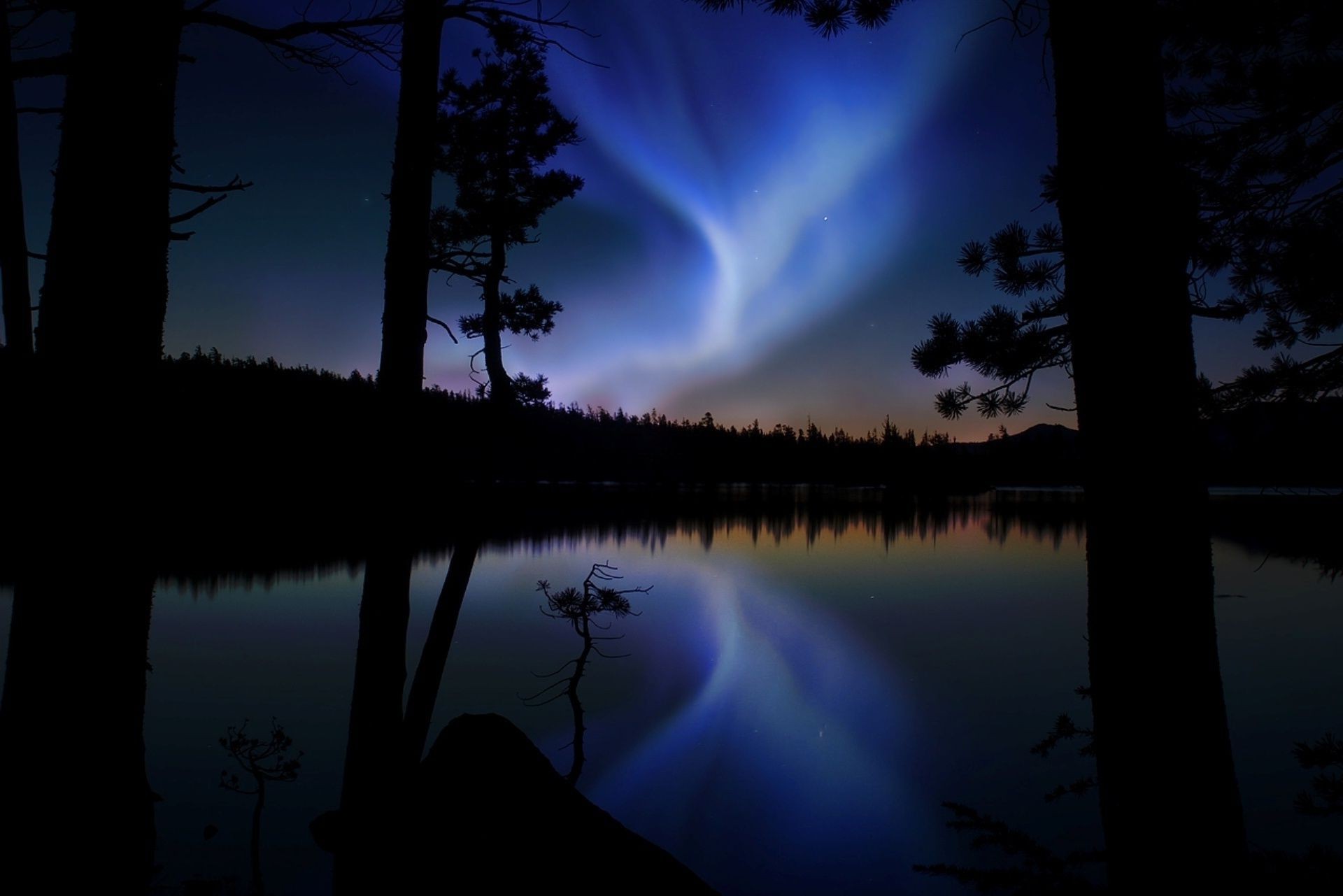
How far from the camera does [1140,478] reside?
2.41 m

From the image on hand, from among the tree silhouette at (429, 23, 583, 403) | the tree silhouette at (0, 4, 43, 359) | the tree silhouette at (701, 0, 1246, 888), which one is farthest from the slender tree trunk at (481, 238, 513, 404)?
the tree silhouette at (701, 0, 1246, 888)

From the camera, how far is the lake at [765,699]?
9516 millimetres

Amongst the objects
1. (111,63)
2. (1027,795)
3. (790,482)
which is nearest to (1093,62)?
(111,63)

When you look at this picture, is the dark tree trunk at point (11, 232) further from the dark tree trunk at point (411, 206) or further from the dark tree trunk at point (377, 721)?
the dark tree trunk at point (377, 721)

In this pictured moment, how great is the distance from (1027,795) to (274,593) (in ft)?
79.5

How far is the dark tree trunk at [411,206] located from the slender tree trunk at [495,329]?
236 centimetres

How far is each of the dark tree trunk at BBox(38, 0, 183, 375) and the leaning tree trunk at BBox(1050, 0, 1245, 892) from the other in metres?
3.91

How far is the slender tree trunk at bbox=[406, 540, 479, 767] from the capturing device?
5.93 m

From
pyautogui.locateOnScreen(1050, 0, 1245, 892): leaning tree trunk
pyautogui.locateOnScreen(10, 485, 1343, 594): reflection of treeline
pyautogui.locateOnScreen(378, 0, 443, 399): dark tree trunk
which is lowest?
pyautogui.locateOnScreen(10, 485, 1343, 594): reflection of treeline

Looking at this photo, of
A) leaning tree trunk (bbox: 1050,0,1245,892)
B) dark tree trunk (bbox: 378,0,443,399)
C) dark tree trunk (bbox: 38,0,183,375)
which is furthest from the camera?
dark tree trunk (bbox: 378,0,443,399)

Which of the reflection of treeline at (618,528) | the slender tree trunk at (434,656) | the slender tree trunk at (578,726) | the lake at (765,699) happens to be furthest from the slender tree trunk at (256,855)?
the slender tree trunk at (578,726)

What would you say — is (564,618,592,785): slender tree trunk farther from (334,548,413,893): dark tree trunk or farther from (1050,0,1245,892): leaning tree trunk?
(1050,0,1245,892): leaning tree trunk

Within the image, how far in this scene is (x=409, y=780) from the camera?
206 inches

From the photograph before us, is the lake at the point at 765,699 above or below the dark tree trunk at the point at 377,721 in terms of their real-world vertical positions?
below
